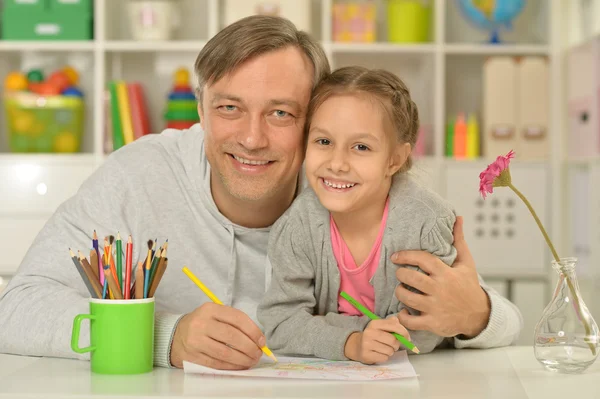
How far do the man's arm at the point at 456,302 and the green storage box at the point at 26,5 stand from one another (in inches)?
101

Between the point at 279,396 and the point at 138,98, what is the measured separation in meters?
2.57

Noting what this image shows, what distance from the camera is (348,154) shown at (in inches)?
50.3

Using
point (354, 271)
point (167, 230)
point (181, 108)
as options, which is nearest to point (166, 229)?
point (167, 230)

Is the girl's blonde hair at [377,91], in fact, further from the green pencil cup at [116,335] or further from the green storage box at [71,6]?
the green storage box at [71,6]

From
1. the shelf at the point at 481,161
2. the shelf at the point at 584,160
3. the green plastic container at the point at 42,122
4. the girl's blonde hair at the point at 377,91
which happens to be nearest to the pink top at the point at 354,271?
the girl's blonde hair at the point at 377,91

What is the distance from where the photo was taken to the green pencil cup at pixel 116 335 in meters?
1.01

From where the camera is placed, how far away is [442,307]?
117cm

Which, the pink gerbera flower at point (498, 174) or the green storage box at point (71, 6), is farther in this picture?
the green storage box at point (71, 6)

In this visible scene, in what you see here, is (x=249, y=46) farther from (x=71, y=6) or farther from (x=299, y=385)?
(x=71, y=6)

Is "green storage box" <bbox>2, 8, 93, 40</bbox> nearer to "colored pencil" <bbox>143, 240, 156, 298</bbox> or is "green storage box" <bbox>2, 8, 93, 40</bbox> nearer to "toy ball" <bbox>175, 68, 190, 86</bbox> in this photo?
"toy ball" <bbox>175, 68, 190, 86</bbox>

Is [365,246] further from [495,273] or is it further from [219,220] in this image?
[495,273]

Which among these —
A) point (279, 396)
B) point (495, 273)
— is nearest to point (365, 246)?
point (279, 396)

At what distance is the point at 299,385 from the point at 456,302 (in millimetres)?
320

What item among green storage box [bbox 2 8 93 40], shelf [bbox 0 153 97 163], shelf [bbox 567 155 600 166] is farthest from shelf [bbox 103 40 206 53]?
shelf [bbox 567 155 600 166]
